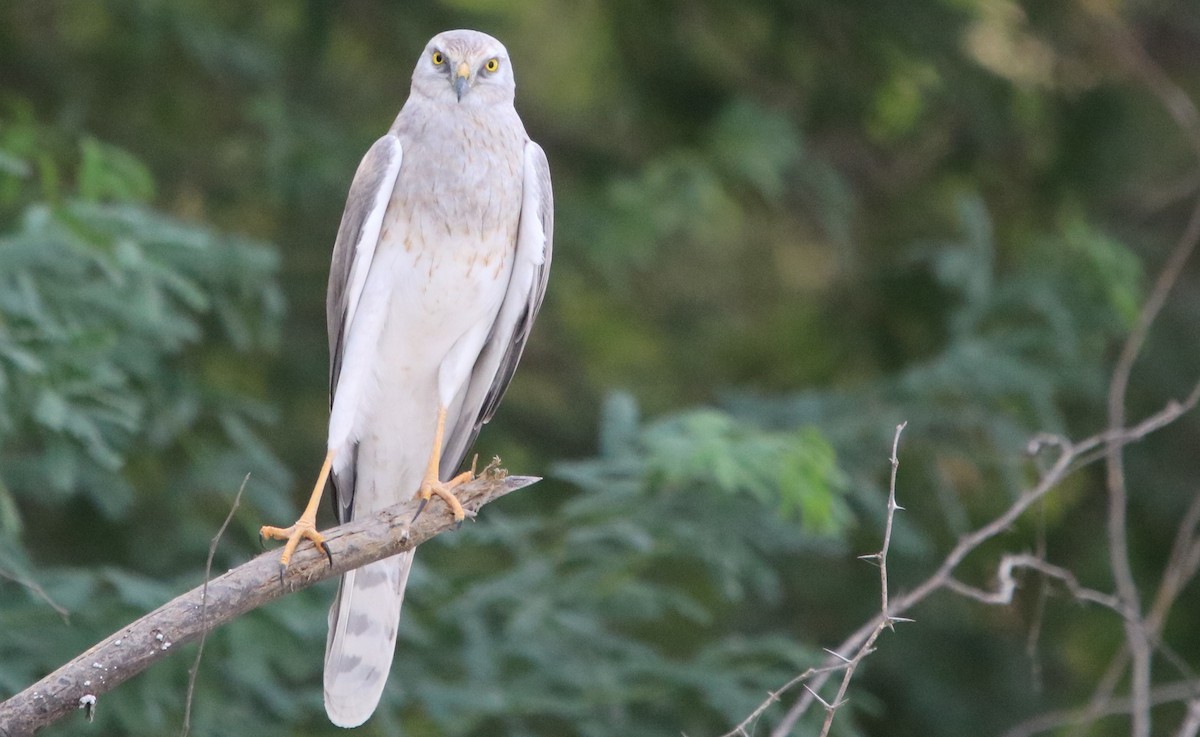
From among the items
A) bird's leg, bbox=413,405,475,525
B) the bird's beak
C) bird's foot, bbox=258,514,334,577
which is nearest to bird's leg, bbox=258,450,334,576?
bird's foot, bbox=258,514,334,577

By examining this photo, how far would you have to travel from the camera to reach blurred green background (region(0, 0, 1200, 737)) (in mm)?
4527

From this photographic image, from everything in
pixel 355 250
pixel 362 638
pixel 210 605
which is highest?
pixel 355 250

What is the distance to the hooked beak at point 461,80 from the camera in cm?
420

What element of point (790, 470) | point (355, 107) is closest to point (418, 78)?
point (790, 470)

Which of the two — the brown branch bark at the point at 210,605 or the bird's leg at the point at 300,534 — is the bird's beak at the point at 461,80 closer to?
the bird's leg at the point at 300,534

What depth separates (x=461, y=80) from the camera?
4211 millimetres

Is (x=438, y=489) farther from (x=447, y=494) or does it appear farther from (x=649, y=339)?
(x=649, y=339)

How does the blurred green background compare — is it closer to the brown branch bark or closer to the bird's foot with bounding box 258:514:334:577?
the bird's foot with bounding box 258:514:334:577

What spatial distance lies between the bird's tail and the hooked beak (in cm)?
142

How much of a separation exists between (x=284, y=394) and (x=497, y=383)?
2.06 meters

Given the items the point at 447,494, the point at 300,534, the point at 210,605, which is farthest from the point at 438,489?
the point at 210,605

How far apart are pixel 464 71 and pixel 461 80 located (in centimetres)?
4

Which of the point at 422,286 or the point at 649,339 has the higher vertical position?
the point at 649,339

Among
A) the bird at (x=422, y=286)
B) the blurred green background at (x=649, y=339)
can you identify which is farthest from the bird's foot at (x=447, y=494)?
the blurred green background at (x=649, y=339)
